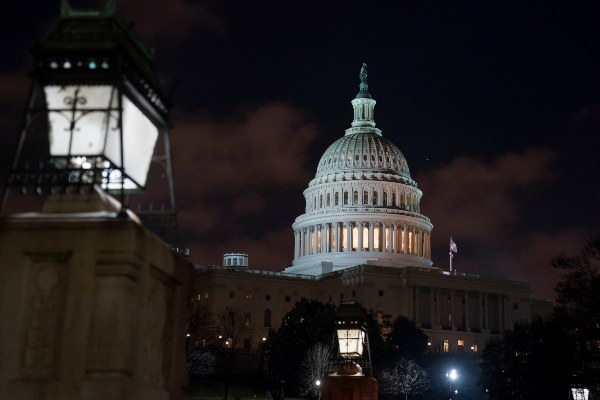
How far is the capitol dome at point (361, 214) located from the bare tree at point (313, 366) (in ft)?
226

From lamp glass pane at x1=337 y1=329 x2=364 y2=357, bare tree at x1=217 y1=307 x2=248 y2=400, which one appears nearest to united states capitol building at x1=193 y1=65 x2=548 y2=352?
bare tree at x1=217 y1=307 x2=248 y2=400

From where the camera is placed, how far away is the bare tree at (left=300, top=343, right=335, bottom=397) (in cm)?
8569

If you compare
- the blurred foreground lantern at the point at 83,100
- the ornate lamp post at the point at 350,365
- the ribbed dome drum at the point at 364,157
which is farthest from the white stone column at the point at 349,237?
the blurred foreground lantern at the point at 83,100

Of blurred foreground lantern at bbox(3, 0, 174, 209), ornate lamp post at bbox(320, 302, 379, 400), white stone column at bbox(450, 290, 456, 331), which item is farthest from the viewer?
white stone column at bbox(450, 290, 456, 331)

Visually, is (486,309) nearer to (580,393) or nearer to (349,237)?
(349,237)

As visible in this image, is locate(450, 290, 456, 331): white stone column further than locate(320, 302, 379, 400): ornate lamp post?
Yes

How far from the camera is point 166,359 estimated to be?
33.9 feet

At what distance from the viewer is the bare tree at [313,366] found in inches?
3374

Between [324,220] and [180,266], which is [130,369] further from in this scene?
[324,220]

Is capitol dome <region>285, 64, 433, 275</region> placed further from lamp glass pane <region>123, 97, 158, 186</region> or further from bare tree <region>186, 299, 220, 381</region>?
lamp glass pane <region>123, 97, 158, 186</region>

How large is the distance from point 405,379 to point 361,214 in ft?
Result: 248

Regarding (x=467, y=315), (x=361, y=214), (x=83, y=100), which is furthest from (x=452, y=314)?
(x=83, y=100)

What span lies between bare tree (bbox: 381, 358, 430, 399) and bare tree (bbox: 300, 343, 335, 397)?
658 cm

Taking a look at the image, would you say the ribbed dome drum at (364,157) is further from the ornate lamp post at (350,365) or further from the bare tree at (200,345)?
the ornate lamp post at (350,365)
